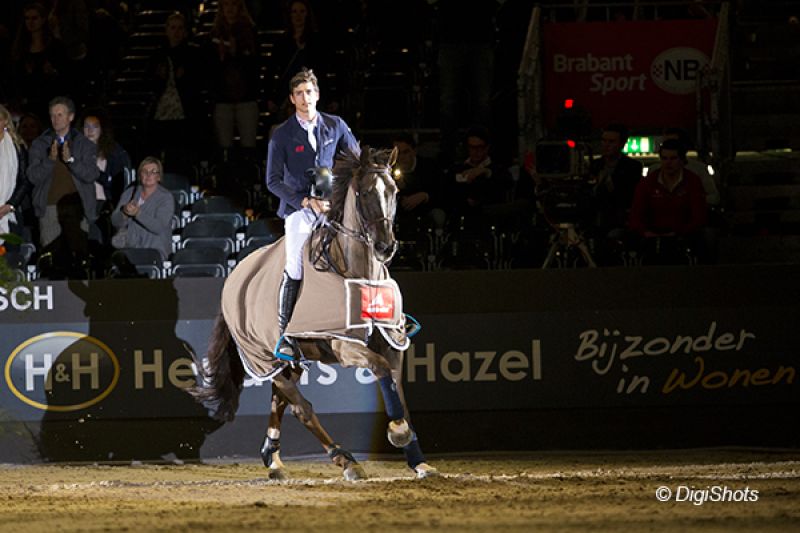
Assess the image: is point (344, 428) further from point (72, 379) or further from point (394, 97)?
point (394, 97)

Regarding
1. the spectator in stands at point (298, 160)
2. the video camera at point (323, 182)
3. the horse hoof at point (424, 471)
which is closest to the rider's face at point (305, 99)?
the spectator in stands at point (298, 160)

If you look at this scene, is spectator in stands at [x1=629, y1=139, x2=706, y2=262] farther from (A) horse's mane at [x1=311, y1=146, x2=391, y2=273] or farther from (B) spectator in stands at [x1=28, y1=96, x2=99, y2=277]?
(B) spectator in stands at [x1=28, y1=96, x2=99, y2=277]

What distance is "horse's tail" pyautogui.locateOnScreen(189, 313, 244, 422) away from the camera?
12.0 metres

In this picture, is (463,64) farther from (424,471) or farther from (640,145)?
(424,471)

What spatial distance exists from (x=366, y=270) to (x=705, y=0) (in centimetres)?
791

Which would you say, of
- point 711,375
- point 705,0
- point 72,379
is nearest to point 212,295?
point 72,379

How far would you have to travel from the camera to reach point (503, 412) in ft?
41.4

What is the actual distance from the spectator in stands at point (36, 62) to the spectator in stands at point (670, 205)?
668 centimetres

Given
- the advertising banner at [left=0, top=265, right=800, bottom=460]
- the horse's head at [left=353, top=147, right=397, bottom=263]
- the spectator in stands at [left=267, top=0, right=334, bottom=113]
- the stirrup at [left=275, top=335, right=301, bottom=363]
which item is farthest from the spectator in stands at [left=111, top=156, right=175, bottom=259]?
the horse's head at [left=353, top=147, right=397, bottom=263]

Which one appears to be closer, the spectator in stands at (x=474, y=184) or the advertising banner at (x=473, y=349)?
the advertising banner at (x=473, y=349)

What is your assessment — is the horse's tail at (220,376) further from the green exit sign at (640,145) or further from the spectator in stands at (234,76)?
the green exit sign at (640,145)

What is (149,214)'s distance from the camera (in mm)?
14180

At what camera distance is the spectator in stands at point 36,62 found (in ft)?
55.2

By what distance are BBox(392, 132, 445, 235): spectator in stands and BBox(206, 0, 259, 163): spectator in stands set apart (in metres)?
2.42
